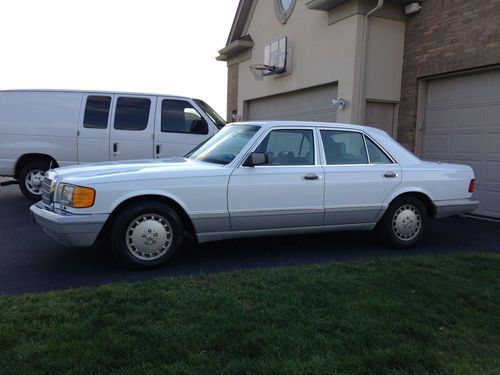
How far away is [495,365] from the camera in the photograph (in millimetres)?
3043

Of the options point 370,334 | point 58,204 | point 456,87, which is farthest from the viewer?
point 456,87

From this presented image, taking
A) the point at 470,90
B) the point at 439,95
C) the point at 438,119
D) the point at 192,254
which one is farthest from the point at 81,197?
the point at 439,95

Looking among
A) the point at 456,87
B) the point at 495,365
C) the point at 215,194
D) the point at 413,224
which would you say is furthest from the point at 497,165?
the point at 495,365

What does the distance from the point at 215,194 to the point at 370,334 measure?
2.30 meters

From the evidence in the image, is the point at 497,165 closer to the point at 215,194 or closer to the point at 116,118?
the point at 215,194

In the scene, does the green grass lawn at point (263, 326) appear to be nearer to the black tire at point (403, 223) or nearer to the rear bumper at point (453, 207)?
the black tire at point (403, 223)

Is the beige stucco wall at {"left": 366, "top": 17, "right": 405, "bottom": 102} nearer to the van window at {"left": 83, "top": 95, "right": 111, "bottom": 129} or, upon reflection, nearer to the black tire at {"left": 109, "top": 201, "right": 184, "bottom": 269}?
the van window at {"left": 83, "top": 95, "right": 111, "bottom": 129}

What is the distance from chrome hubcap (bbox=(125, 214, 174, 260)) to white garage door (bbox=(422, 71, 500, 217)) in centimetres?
655

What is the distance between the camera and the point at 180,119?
8.80 meters

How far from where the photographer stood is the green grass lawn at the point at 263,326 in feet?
9.66

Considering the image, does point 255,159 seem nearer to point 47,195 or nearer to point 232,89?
point 47,195

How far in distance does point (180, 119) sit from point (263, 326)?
594 centimetres

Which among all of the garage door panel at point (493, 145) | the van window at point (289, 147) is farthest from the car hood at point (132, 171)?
the garage door panel at point (493, 145)

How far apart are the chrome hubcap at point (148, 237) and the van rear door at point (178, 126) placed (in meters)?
3.89
